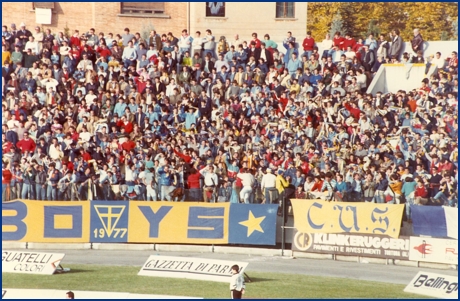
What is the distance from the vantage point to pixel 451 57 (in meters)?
33.7

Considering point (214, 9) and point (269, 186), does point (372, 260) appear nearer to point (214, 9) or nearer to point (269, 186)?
point (269, 186)

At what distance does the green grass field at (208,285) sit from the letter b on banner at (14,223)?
406cm

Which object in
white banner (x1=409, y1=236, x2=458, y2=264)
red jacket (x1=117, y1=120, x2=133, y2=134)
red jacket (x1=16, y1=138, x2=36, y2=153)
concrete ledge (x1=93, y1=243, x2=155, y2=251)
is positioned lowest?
concrete ledge (x1=93, y1=243, x2=155, y2=251)

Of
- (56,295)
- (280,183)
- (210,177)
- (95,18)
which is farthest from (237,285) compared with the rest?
(95,18)

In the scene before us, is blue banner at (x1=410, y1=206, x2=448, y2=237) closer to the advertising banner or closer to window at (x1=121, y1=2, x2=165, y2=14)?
the advertising banner

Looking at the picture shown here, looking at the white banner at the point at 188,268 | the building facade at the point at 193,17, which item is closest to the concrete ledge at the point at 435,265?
the white banner at the point at 188,268

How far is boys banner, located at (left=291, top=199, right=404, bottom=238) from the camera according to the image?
2748 cm

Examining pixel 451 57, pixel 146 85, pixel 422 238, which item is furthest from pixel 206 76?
pixel 422 238

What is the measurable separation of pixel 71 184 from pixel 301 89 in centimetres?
950

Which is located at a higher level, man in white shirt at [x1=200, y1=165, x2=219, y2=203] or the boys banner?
man in white shirt at [x1=200, y1=165, x2=219, y2=203]

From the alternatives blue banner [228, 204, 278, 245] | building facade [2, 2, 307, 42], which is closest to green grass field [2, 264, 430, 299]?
blue banner [228, 204, 278, 245]

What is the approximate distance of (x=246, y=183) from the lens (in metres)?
30.0

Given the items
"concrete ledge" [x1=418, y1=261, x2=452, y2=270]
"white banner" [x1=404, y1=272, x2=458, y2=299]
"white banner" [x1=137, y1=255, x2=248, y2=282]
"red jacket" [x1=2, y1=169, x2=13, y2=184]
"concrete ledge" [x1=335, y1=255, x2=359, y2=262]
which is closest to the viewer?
"white banner" [x1=404, y1=272, x2=458, y2=299]

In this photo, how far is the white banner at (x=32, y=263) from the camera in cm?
2623
